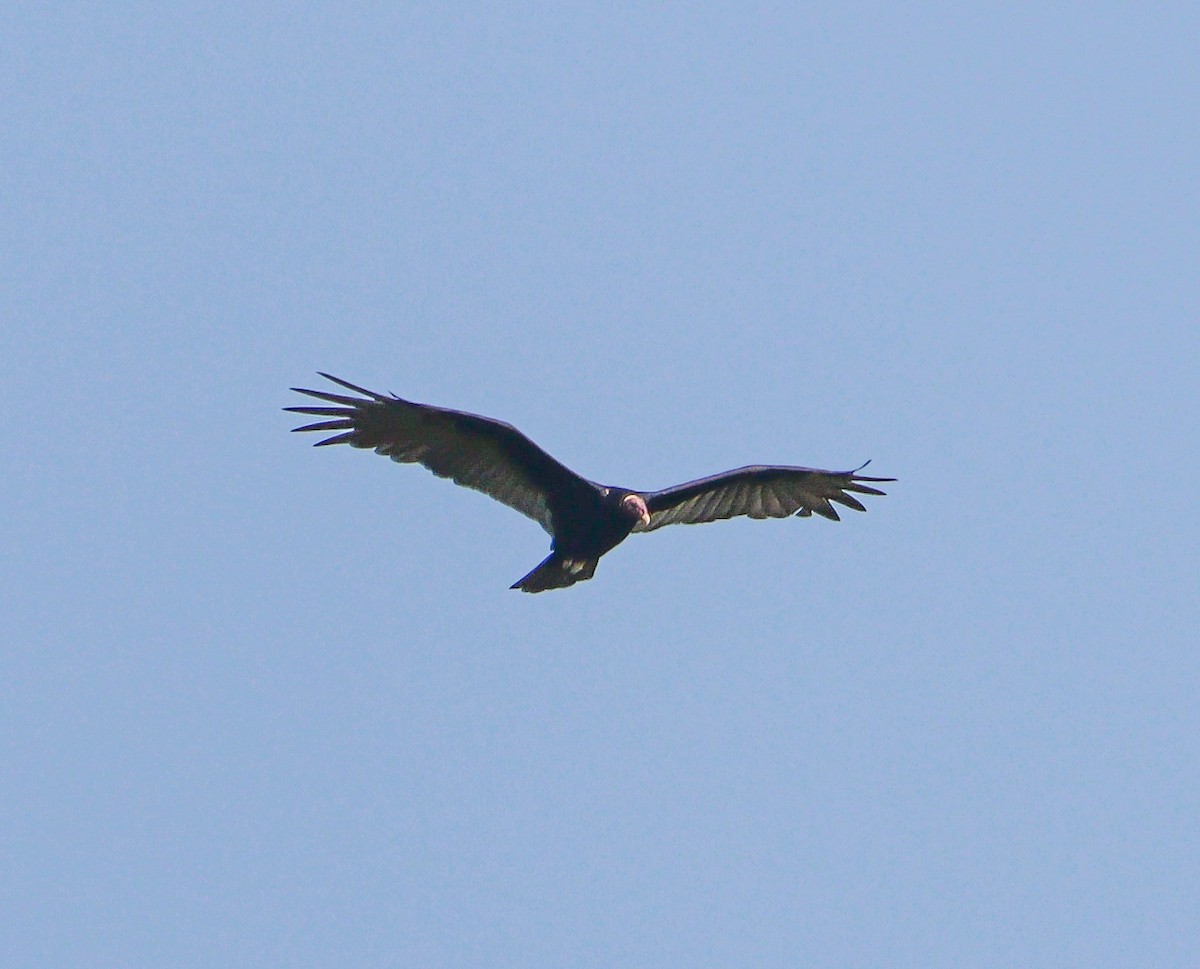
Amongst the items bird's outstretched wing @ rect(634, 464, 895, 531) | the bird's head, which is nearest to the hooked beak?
the bird's head

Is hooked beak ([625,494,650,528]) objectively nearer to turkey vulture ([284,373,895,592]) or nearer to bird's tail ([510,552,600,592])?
turkey vulture ([284,373,895,592])

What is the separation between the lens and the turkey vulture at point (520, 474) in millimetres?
14758

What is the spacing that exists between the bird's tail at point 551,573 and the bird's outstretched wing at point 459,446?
340 mm

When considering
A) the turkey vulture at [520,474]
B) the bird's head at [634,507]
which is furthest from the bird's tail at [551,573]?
the bird's head at [634,507]

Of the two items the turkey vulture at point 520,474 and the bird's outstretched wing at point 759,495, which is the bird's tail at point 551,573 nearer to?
the turkey vulture at point 520,474

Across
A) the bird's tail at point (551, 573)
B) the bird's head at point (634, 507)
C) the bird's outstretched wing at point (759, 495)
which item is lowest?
the bird's tail at point (551, 573)

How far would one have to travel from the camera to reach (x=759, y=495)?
17266mm

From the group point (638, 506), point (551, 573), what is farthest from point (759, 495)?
point (551, 573)

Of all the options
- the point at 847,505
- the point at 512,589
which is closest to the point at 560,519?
the point at 512,589

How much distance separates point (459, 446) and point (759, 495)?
351 cm

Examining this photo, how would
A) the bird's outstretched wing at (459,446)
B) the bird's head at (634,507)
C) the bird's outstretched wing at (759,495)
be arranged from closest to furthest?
the bird's outstretched wing at (459,446)
the bird's head at (634,507)
the bird's outstretched wing at (759,495)

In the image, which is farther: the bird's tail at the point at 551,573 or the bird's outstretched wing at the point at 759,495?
the bird's outstretched wing at the point at 759,495

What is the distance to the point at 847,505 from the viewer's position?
686 inches

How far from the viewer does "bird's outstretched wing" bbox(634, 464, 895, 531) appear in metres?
16.4
